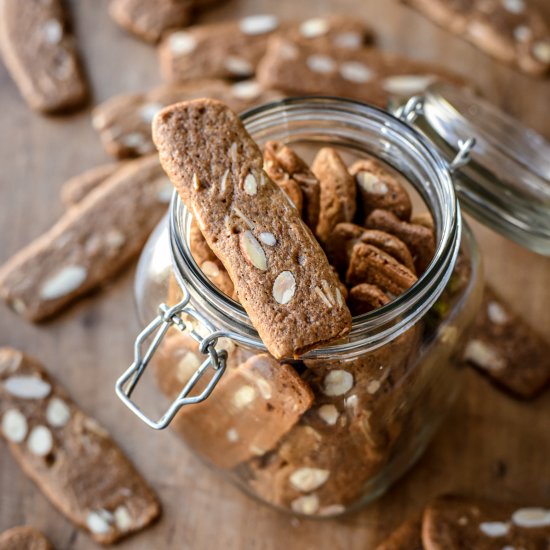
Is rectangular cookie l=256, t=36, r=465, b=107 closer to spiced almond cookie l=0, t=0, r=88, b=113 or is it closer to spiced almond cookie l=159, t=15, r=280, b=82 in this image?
spiced almond cookie l=159, t=15, r=280, b=82

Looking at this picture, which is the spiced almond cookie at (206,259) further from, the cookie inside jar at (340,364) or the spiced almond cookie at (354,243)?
the spiced almond cookie at (354,243)

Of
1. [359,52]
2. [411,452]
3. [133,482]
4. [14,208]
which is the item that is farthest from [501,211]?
[14,208]

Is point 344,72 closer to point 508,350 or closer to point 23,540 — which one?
point 508,350

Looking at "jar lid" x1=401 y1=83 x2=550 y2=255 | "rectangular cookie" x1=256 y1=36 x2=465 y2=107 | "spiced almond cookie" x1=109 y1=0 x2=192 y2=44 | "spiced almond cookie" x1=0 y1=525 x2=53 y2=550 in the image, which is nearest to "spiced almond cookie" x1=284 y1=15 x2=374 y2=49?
"rectangular cookie" x1=256 y1=36 x2=465 y2=107

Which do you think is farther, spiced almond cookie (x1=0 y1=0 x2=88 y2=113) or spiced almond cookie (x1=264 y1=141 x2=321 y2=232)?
spiced almond cookie (x1=0 y1=0 x2=88 y2=113)

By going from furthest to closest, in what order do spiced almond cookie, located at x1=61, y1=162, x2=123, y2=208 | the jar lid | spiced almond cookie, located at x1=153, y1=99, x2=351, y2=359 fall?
spiced almond cookie, located at x1=61, y1=162, x2=123, y2=208, the jar lid, spiced almond cookie, located at x1=153, y1=99, x2=351, y2=359

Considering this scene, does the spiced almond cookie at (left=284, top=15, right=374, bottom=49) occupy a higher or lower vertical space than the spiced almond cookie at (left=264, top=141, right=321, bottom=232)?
lower

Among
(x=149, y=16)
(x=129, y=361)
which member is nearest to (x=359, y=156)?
(x=129, y=361)
